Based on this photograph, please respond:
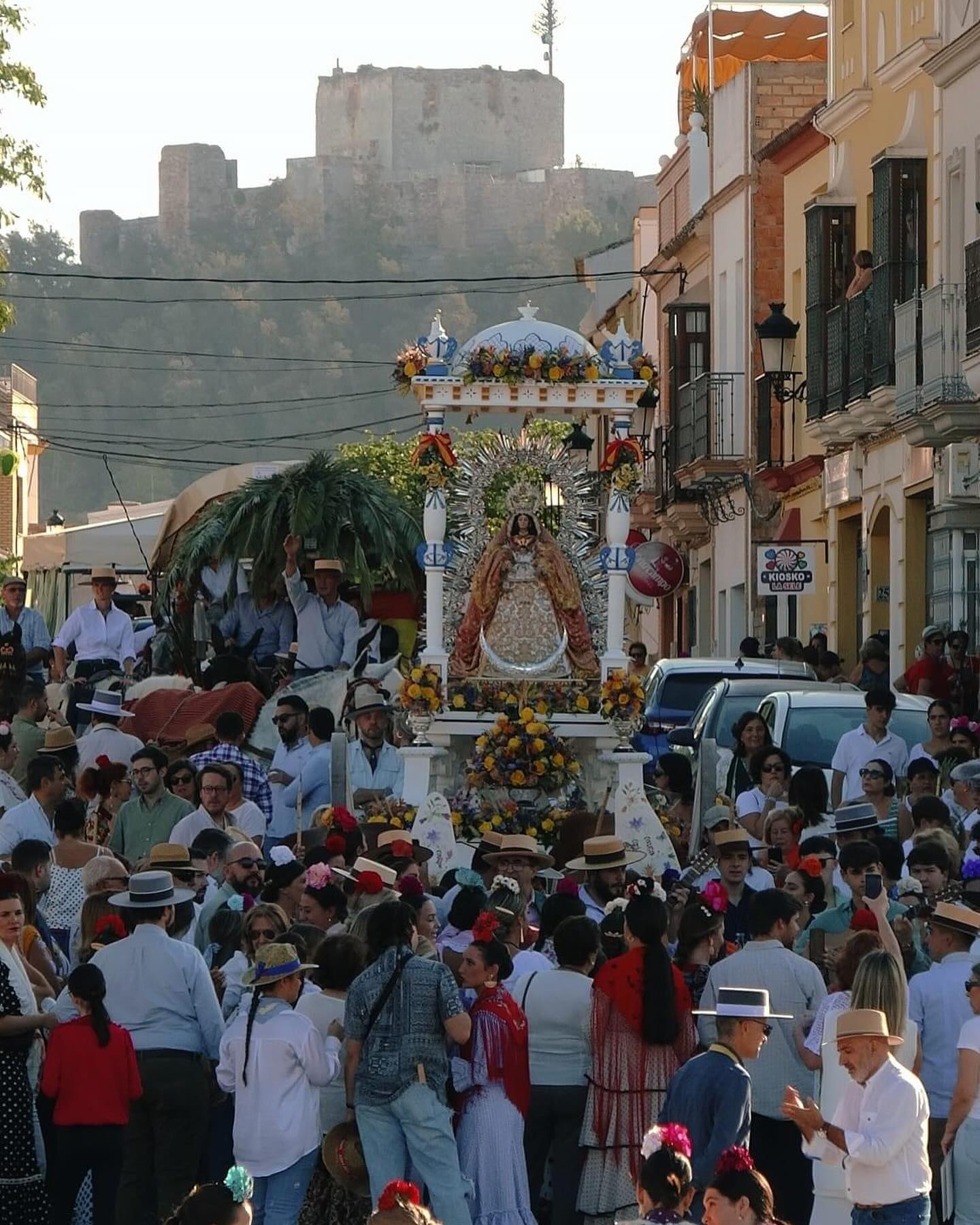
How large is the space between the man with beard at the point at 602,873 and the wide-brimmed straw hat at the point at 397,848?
93 centimetres

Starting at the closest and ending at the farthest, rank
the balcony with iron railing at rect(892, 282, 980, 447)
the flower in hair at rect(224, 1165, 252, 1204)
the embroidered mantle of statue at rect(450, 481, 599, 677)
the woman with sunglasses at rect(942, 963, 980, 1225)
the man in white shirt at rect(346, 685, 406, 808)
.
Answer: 1. the flower in hair at rect(224, 1165, 252, 1204)
2. the woman with sunglasses at rect(942, 963, 980, 1225)
3. the man in white shirt at rect(346, 685, 406, 808)
4. the embroidered mantle of statue at rect(450, 481, 599, 677)
5. the balcony with iron railing at rect(892, 282, 980, 447)

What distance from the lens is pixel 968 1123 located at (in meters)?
9.56

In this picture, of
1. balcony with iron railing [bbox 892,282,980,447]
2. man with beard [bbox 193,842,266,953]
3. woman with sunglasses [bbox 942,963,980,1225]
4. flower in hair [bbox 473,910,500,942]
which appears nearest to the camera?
woman with sunglasses [bbox 942,963,980,1225]

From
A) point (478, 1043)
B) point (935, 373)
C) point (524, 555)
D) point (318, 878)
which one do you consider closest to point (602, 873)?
point (318, 878)

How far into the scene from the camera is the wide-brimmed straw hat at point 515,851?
1301cm

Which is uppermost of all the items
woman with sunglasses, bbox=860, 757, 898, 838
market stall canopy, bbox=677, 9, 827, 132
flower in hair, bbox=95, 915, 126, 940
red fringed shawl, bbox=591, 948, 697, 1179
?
market stall canopy, bbox=677, 9, 827, 132

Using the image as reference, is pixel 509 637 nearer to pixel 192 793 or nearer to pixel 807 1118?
pixel 192 793

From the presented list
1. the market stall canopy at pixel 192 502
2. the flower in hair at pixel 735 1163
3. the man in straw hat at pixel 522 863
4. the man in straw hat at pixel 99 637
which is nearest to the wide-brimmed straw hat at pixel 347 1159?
the man in straw hat at pixel 522 863

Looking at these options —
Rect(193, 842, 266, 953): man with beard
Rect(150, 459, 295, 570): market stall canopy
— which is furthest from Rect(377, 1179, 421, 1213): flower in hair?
Rect(150, 459, 295, 570): market stall canopy

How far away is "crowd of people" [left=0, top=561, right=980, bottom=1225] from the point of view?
30.1 feet

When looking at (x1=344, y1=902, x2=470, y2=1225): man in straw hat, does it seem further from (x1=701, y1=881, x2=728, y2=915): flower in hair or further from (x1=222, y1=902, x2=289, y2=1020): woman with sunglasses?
(x1=701, y1=881, x2=728, y2=915): flower in hair

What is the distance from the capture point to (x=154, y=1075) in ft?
34.4

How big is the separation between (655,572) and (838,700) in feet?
51.5

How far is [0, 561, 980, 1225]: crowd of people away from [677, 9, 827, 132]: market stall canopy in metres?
31.9
